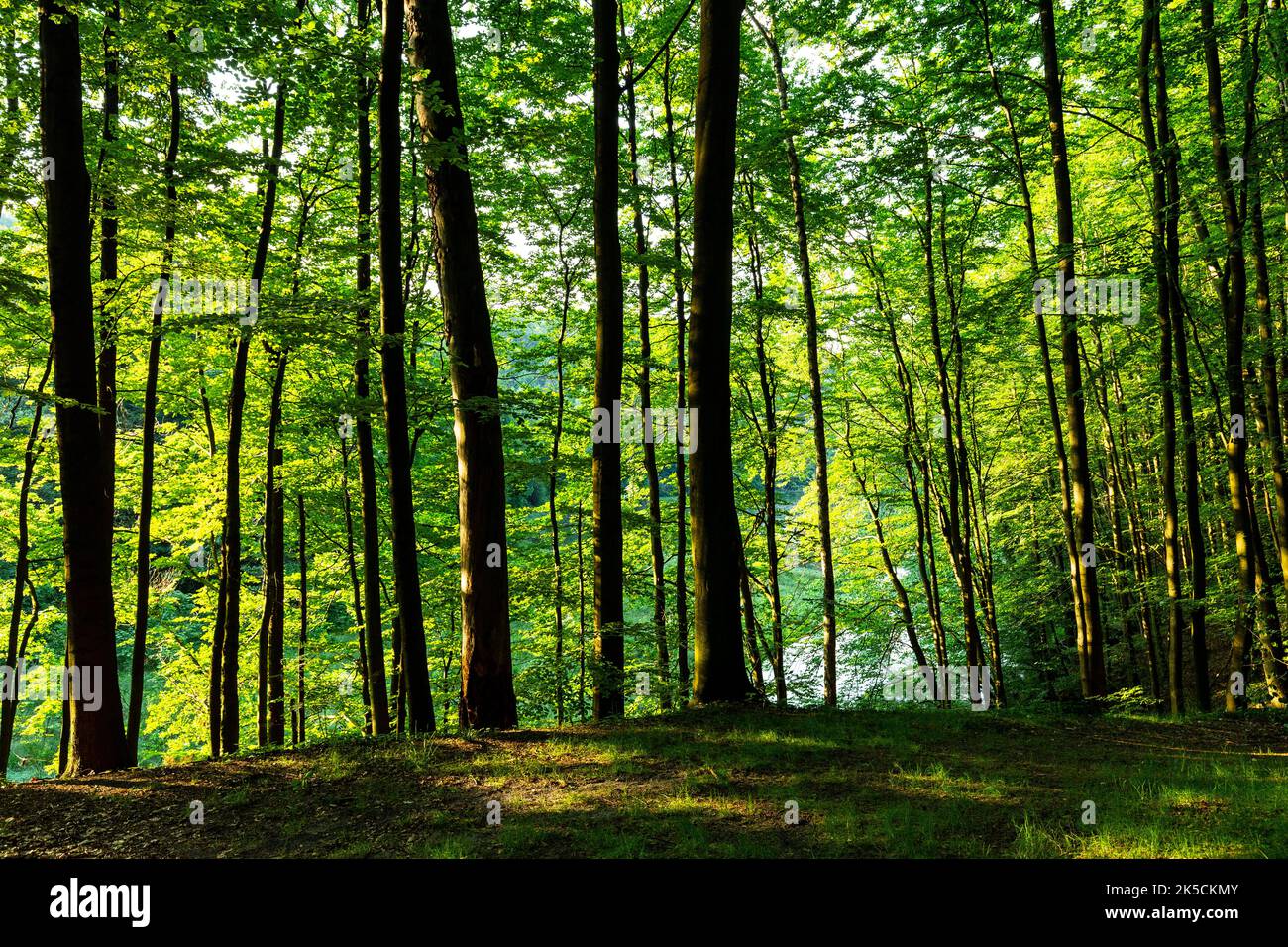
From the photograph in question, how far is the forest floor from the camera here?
3.46 meters

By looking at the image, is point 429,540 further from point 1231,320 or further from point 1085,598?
point 1231,320

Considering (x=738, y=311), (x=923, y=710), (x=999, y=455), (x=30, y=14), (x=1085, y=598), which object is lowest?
(x=923, y=710)

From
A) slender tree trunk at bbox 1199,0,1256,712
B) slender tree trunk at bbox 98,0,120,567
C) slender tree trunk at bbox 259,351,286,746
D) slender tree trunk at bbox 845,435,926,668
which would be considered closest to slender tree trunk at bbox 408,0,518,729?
slender tree trunk at bbox 98,0,120,567

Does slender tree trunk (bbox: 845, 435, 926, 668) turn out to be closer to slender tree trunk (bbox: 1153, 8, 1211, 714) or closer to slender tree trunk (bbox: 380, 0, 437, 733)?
slender tree trunk (bbox: 1153, 8, 1211, 714)

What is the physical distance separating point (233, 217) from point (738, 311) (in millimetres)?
8729

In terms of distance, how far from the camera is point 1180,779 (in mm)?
4363

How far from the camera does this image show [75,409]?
632 centimetres

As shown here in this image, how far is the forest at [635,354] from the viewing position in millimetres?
6254

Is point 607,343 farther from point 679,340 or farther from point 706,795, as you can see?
point 706,795

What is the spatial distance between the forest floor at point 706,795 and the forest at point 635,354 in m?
0.07

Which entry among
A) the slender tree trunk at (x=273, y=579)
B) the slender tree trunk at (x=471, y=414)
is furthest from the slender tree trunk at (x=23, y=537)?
the slender tree trunk at (x=471, y=414)

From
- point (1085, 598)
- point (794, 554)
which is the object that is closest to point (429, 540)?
point (794, 554)

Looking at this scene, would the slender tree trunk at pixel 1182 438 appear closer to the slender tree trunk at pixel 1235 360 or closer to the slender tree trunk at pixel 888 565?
the slender tree trunk at pixel 1235 360

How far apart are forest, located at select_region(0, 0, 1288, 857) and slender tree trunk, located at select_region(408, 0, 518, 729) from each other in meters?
0.04
